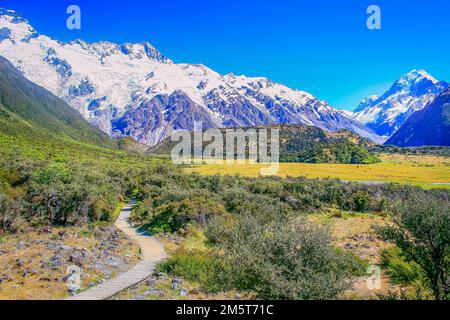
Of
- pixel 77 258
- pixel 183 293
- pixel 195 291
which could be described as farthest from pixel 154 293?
pixel 77 258

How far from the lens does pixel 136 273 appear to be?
17828 millimetres

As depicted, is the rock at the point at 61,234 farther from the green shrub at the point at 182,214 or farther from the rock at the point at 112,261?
the green shrub at the point at 182,214

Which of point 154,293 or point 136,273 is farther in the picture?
point 136,273

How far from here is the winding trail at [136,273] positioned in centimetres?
1412

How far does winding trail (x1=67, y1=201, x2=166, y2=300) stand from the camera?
14125mm

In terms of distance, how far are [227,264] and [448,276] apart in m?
9.05

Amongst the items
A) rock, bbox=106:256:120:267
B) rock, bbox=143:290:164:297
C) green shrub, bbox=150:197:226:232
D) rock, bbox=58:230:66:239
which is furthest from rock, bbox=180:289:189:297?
green shrub, bbox=150:197:226:232

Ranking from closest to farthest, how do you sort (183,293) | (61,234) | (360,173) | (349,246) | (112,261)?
(183,293)
(112,261)
(61,234)
(349,246)
(360,173)

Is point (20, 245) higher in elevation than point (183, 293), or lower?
higher

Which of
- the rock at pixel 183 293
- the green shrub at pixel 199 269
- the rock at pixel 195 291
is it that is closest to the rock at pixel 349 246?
the green shrub at pixel 199 269

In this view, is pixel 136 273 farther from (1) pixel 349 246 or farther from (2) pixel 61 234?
(1) pixel 349 246
